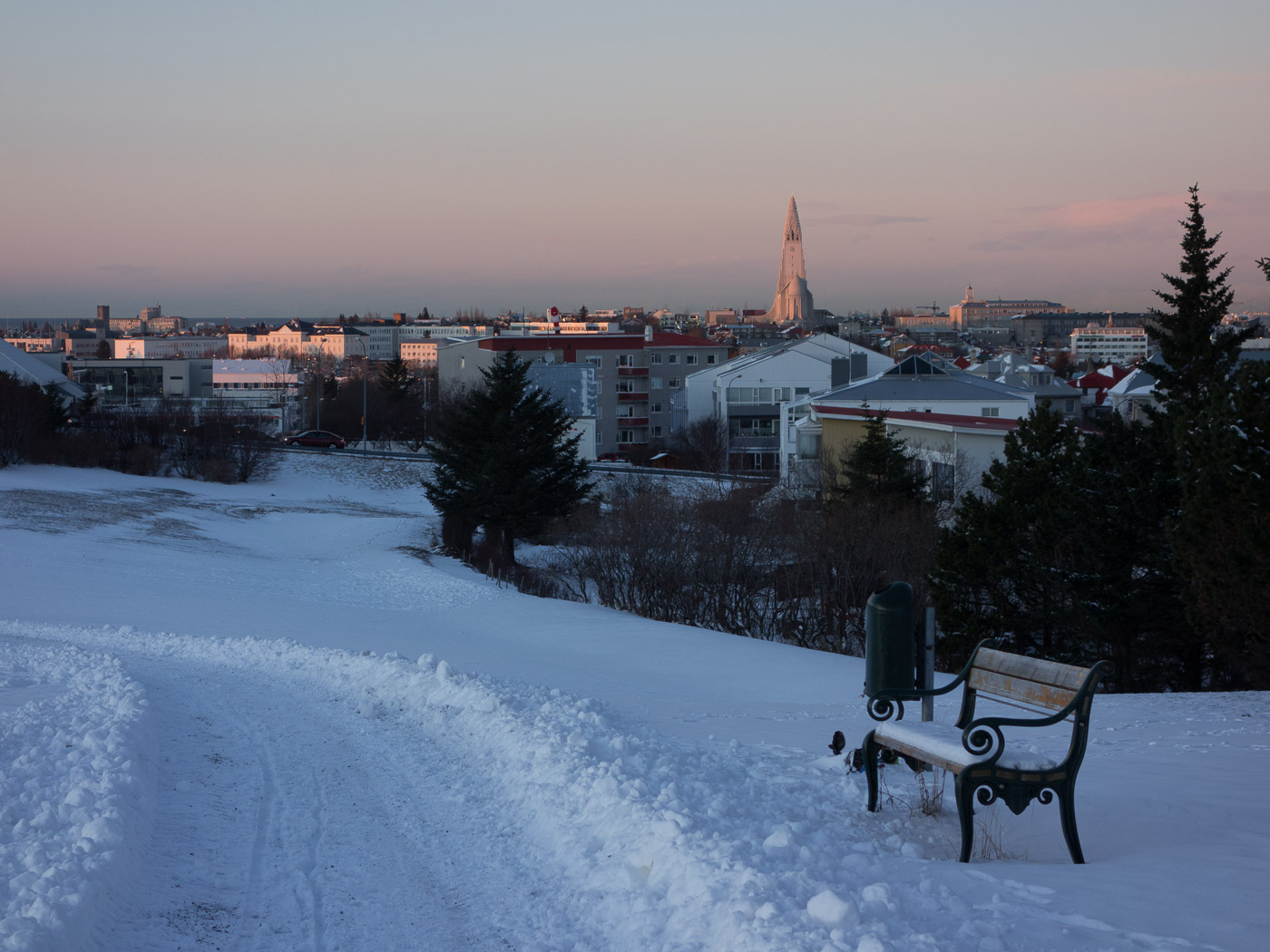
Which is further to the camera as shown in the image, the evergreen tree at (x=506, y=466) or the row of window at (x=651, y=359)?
the row of window at (x=651, y=359)

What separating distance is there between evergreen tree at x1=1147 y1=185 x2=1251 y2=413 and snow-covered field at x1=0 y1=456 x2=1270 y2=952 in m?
20.1

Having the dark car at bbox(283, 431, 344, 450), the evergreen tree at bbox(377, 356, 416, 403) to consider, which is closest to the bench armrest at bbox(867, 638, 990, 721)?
the dark car at bbox(283, 431, 344, 450)

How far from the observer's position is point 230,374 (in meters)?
133

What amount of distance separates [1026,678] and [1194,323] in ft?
95.3

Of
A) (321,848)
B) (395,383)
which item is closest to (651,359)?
(395,383)

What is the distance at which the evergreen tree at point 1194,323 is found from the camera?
30.6 m

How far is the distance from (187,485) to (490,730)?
4977 centimetres

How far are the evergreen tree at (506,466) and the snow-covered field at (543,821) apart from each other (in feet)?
78.8

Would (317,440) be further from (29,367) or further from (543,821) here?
(543,821)

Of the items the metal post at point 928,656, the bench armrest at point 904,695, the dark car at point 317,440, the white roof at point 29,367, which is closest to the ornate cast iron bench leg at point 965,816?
the bench armrest at point 904,695

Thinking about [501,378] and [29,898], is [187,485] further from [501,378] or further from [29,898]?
[29,898]

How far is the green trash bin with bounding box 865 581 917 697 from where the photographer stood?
8023mm

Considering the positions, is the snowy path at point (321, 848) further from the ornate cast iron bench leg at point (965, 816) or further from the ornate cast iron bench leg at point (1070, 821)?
the ornate cast iron bench leg at point (1070, 821)

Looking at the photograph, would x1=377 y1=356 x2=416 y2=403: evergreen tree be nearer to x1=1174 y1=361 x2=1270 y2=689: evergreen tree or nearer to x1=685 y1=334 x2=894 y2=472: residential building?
x1=685 y1=334 x2=894 y2=472: residential building
